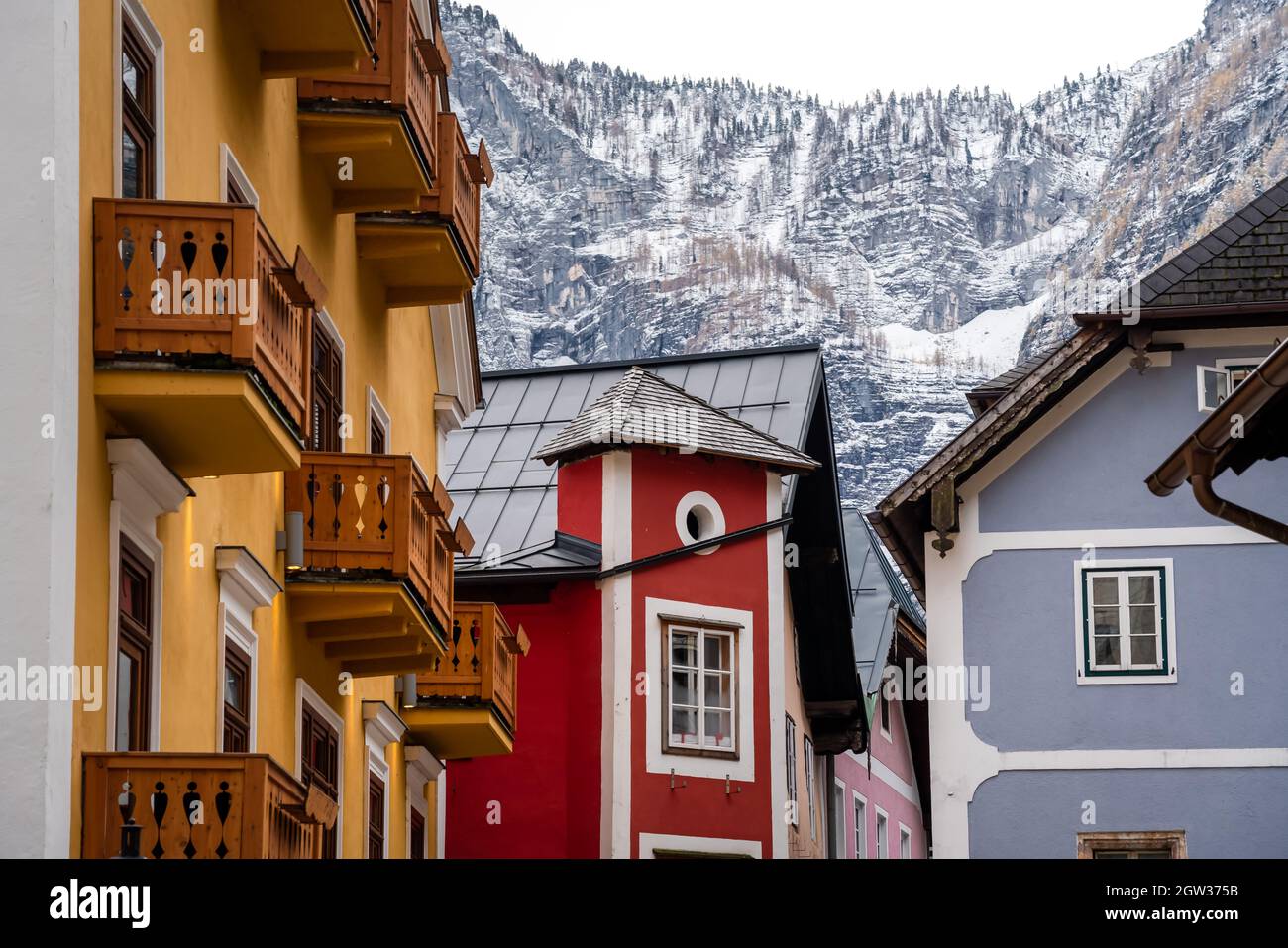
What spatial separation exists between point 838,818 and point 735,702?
340 inches

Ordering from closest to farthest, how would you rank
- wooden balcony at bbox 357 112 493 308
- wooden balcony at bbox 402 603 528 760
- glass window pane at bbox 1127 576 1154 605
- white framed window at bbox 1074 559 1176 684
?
wooden balcony at bbox 357 112 493 308
wooden balcony at bbox 402 603 528 760
white framed window at bbox 1074 559 1176 684
glass window pane at bbox 1127 576 1154 605

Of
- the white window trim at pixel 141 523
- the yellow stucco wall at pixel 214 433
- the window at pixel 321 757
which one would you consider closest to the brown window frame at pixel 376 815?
the yellow stucco wall at pixel 214 433

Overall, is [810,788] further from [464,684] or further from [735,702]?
[464,684]

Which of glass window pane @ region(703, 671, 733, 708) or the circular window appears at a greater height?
the circular window

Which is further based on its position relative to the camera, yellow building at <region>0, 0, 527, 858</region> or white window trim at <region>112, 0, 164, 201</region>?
white window trim at <region>112, 0, 164, 201</region>

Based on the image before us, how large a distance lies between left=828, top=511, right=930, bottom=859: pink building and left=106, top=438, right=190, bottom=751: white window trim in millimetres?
24916

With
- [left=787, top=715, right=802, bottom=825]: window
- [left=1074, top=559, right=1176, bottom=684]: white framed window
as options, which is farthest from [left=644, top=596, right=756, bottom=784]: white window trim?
[left=1074, top=559, right=1176, bottom=684]: white framed window

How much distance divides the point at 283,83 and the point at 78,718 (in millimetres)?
7755

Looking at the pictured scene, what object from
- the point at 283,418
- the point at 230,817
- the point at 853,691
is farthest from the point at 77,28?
the point at 853,691

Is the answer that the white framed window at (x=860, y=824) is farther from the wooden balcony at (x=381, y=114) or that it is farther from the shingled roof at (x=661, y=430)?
the wooden balcony at (x=381, y=114)

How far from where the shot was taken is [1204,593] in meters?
29.8

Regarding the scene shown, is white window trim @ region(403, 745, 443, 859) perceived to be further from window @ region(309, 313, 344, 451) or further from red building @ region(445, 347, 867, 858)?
window @ region(309, 313, 344, 451)

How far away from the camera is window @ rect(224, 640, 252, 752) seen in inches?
681
